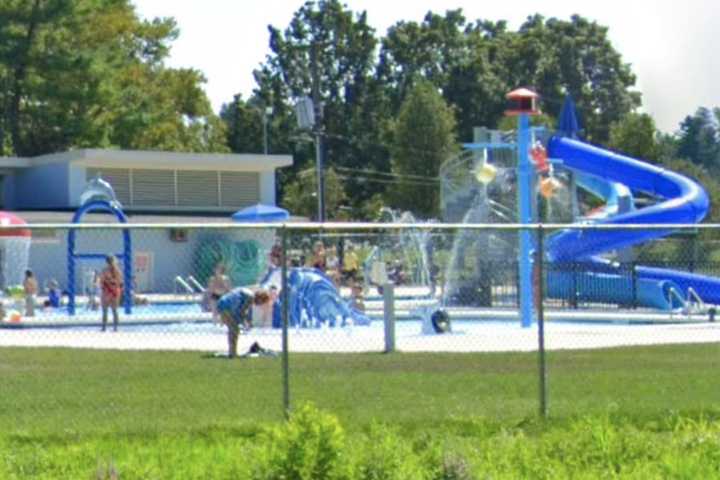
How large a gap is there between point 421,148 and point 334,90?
43.9 feet

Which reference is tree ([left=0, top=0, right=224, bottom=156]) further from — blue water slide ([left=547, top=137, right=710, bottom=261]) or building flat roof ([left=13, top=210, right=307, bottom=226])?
blue water slide ([left=547, top=137, right=710, bottom=261])

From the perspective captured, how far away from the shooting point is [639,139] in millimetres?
73062

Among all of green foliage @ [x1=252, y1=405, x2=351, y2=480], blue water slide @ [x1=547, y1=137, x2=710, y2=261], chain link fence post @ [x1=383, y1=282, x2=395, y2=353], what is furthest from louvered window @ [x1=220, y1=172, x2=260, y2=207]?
green foliage @ [x1=252, y1=405, x2=351, y2=480]

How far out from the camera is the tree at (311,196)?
245 ft

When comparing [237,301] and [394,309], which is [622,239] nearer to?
[394,309]

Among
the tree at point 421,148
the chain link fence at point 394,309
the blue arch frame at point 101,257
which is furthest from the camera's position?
the tree at point 421,148

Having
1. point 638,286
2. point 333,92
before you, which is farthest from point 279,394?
point 333,92

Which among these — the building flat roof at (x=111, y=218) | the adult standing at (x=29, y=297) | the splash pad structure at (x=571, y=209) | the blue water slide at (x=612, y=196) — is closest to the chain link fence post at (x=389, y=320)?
the adult standing at (x=29, y=297)

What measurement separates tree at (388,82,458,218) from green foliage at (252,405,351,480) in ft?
214

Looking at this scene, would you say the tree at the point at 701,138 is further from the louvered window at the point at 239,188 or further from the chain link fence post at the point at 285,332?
the chain link fence post at the point at 285,332

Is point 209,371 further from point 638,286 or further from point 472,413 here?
point 638,286

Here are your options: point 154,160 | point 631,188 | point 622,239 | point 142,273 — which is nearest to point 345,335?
point 142,273

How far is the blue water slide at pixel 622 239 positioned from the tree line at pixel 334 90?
26007mm

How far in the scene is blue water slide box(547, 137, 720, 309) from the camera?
113ft
